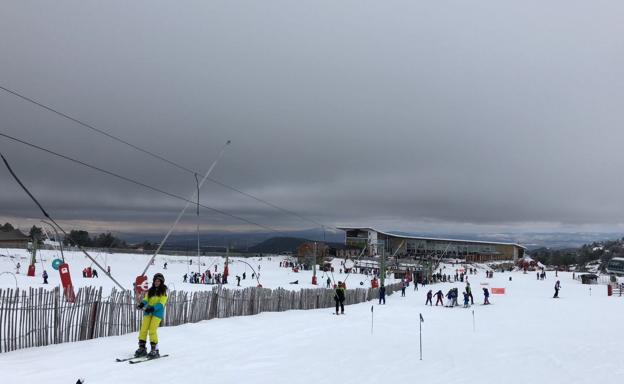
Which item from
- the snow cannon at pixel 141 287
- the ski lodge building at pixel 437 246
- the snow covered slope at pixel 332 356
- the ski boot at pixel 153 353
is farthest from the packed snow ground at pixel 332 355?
the ski lodge building at pixel 437 246

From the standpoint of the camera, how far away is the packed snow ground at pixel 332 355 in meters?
8.91

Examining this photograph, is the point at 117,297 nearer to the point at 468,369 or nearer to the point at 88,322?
the point at 88,322

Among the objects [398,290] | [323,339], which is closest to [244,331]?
[323,339]

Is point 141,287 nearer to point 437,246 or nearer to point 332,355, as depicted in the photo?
point 332,355

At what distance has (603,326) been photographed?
19.9 meters

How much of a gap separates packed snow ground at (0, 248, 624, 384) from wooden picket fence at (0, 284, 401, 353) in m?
0.47

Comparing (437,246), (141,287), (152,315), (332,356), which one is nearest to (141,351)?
(152,315)

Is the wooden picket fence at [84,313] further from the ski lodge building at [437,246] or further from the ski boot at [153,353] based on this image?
the ski lodge building at [437,246]

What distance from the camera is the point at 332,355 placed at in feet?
37.6

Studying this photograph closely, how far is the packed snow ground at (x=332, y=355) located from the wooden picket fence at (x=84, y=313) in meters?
0.47

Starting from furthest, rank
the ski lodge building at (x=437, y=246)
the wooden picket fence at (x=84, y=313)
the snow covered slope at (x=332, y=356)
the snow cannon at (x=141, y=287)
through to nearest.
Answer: the ski lodge building at (x=437, y=246) → the snow cannon at (x=141, y=287) → the wooden picket fence at (x=84, y=313) → the snow covered slope at (x=332, y=356)

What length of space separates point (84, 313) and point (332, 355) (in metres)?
6.48

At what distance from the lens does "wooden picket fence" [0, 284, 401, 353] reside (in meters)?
10.3

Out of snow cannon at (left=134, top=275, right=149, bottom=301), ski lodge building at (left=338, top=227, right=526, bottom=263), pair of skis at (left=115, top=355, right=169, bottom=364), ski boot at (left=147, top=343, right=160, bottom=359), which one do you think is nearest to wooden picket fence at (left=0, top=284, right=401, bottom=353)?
snow cannon at (left=134, top=275, right=149, bottom=301)
